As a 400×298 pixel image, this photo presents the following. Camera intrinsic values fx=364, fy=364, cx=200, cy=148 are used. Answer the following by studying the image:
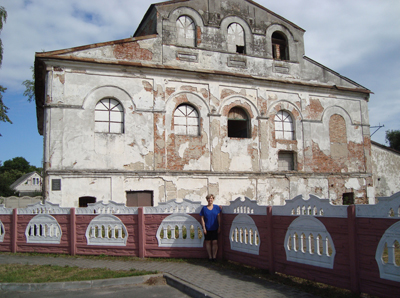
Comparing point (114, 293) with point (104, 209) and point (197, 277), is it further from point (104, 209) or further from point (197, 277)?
point (104, 209)

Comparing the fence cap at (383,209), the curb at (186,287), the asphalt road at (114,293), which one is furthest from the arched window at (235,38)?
the fence cap at (383,209)

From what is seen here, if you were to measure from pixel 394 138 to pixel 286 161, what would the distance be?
38407 mm

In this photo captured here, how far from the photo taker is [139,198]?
612 inches

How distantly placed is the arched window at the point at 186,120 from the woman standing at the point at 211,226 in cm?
766

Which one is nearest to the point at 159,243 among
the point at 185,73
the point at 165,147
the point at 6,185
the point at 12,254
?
the point at 12,254

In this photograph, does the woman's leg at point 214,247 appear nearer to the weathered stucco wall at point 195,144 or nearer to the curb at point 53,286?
the curb at point 53,286

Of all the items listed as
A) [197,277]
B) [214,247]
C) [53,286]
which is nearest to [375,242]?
[197,277]

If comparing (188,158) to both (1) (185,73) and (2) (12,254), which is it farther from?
(2) (12,254)

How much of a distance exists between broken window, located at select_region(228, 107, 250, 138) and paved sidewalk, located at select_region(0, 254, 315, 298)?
9.97 m

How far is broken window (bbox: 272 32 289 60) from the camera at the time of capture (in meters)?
19.7

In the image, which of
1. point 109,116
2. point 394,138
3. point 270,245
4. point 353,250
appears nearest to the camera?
point 353,250

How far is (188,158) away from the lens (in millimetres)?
16516

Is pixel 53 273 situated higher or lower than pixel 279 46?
lower

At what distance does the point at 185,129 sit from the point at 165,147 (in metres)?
1.42
